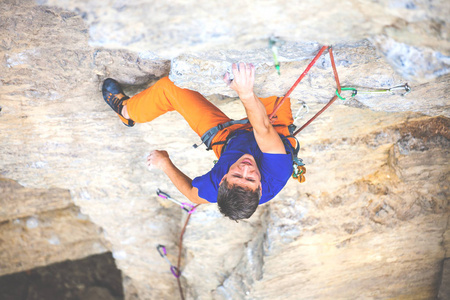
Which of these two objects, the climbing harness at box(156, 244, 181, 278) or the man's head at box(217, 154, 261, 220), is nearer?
the man's head at box(217, 154, 261, 220)

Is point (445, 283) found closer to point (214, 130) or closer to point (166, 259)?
point (214, 130)

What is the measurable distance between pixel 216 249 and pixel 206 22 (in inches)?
145

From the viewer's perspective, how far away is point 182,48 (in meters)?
2.03

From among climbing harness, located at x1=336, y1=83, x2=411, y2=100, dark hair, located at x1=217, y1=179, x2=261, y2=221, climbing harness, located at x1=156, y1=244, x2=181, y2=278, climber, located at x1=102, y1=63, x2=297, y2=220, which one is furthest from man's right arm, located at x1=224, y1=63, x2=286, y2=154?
climbing harness, located at x1=156, y1=244, x2=181, y2=278

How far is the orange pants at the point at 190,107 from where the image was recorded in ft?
9.64

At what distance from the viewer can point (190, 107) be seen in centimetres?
302

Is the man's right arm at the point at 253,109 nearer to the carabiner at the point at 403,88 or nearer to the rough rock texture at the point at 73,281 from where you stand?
the carabiner at the point at 403,88

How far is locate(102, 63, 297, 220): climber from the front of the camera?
→ 2328 millimetres

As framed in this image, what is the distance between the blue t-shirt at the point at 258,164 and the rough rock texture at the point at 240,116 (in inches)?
Answer: 20.7

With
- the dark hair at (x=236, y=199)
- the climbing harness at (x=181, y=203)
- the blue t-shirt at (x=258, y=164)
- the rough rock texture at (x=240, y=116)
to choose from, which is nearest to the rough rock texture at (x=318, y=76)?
the rough rock texture at (x=240, y=116)

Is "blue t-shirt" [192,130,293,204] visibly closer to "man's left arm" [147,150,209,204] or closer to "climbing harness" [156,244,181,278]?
"man's left arm" [147,150,209,204]

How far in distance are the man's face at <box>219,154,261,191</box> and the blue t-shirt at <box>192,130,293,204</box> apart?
0.10 metres

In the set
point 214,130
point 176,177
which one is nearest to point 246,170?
point 214,130

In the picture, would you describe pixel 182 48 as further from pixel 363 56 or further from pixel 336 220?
pixel 336 220
